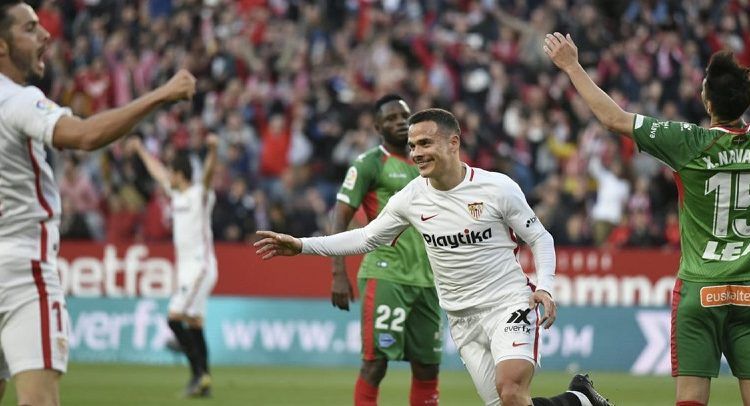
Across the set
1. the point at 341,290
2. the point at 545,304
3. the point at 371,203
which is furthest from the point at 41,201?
the point at 371,203

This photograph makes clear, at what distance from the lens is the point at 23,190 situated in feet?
21.5

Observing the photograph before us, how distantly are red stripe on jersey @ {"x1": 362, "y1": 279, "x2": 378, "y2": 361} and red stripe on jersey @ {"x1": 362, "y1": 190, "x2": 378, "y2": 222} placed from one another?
2.02 ft

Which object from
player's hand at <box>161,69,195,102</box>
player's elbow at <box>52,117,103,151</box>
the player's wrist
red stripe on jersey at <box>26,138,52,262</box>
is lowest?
the player's wrist

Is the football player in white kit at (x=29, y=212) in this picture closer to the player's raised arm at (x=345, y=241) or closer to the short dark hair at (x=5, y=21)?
the short dark hair at (x=5, y=21)

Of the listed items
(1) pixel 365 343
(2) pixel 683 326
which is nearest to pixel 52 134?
(2) pixel 683 326

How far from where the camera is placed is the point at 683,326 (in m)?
7.52

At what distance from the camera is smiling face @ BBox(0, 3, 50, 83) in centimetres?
658

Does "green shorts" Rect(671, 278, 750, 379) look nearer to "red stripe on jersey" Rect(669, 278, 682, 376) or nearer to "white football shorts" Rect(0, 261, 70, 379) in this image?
"red stripe on jersey" Rect(669, 278, 682, 376)

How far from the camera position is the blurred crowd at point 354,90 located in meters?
21.0

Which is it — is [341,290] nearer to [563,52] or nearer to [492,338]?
[492,338]

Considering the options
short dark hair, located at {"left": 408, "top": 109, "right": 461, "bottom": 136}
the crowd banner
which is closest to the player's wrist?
short dark hair, located at {"left": 408, "top": 109, "right": 461, "bottom": 136}

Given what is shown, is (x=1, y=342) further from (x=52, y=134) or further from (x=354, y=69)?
(x=354, y=69)

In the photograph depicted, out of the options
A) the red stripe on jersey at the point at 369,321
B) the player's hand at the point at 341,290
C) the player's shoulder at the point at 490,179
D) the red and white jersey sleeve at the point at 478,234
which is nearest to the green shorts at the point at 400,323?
the red stripe on jersey at the point at 369,321

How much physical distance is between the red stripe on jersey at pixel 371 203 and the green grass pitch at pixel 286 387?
3.18 meters
